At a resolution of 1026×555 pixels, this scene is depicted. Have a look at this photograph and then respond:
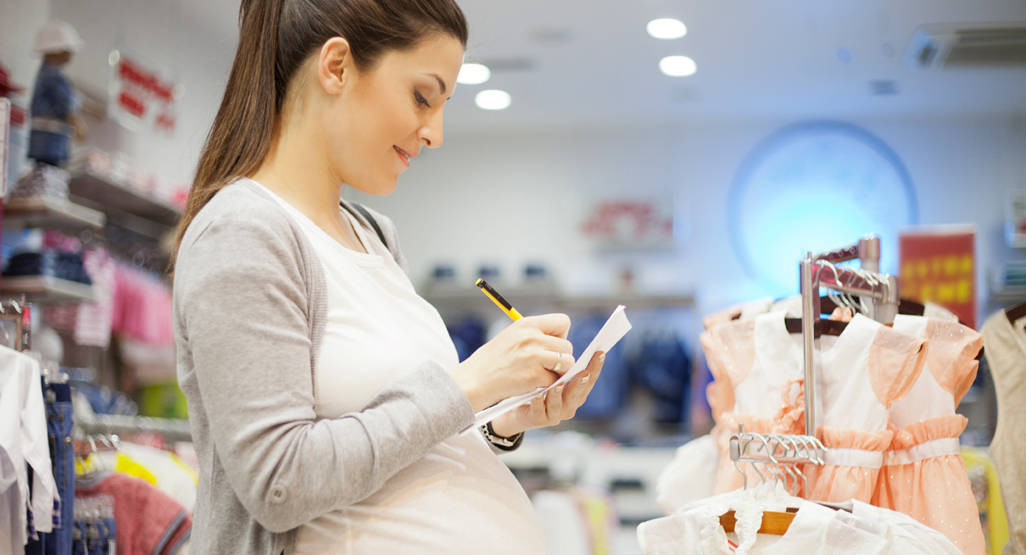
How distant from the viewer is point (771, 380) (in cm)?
154

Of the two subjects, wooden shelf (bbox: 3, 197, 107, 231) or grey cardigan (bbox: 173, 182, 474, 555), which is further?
wooden shelf (bbox: 3, 197, 107, 231)

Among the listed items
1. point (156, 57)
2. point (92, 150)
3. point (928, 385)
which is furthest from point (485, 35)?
point (928, 385)

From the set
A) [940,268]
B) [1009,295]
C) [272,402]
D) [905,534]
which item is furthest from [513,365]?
[1009,295]

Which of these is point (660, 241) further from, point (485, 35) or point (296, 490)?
point (296, 490)

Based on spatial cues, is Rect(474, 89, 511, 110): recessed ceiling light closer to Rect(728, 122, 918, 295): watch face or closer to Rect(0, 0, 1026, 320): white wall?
Rect(0, 0, 1026, 320): white wall

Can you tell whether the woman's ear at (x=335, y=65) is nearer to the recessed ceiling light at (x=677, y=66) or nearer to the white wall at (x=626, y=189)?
the recessed ceiling light at (x=677, y=66)

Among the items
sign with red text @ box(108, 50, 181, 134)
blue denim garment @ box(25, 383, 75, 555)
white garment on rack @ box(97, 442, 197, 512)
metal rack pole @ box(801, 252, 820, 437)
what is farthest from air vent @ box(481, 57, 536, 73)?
metal rack pole @ box(801, 252, 820, 437)

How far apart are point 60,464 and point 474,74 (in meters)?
4.15

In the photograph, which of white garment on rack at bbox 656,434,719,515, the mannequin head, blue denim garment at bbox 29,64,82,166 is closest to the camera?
white garment on rack at bbox 656,434,719,515

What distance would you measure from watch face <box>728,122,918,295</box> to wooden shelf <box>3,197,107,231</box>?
478 cm

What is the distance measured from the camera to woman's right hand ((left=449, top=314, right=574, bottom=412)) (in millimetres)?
913

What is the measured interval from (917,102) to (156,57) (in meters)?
5.32

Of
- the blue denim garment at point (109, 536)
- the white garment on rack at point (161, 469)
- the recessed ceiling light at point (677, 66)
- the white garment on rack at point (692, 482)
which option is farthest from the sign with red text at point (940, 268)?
the blue denim garment at point (109, 536)

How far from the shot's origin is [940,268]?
15.4 feet
